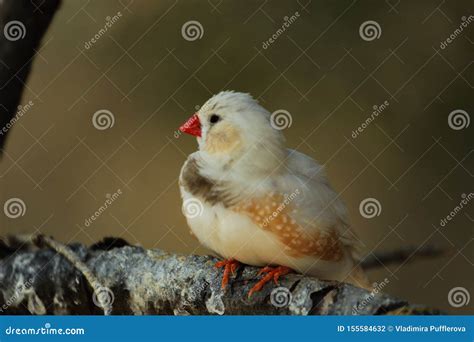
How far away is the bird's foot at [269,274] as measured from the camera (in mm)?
1632

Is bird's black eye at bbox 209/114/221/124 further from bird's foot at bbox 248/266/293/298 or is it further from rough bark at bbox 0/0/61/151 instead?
rough bark at bbox 0/0/61/151

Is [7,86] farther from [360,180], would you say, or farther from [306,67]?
[360,180]

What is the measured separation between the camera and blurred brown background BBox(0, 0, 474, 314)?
2.01 m

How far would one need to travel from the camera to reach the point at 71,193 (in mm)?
2072

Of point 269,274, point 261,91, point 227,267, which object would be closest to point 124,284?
point 227,267

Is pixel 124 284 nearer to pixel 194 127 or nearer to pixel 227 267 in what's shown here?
pixel 227 267

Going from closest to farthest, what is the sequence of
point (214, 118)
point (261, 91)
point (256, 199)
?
point (256, 199), point (214, 118), point (261, 91)

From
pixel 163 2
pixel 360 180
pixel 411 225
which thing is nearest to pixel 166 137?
pixel 163 2

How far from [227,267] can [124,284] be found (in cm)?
28

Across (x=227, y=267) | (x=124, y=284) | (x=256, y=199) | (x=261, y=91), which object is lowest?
(x=124, y=284)

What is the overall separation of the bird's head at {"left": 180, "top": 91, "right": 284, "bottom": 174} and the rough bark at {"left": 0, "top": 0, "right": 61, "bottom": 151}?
50 centimetres

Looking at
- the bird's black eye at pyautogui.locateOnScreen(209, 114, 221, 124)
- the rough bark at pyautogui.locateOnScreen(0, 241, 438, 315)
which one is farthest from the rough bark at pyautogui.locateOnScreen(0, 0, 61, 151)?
the bird's black eye at pyautogui.locateOnScreen(209, 114, 221, 124)

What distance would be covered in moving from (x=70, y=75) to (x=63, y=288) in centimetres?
66

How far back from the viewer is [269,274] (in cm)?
164
